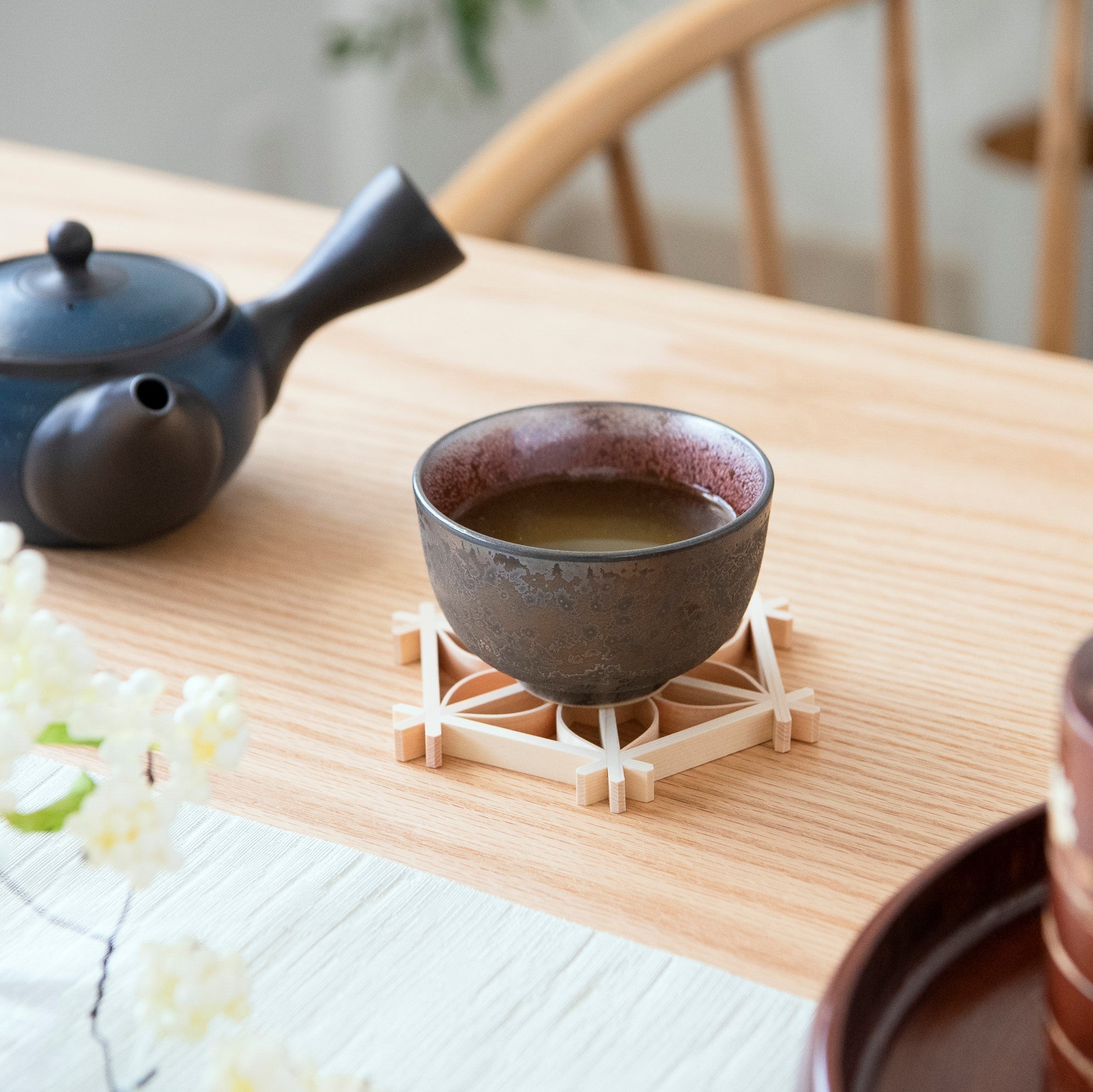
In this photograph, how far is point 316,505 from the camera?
67cm

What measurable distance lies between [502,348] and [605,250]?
2.03 m

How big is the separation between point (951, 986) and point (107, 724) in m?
0.23

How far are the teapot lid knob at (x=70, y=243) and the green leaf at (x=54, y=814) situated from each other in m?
0.32

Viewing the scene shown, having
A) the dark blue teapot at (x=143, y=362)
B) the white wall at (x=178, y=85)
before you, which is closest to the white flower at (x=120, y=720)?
the dark blue teapot at (x=143, y=362)

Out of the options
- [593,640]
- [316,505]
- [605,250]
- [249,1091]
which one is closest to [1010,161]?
[605,250]

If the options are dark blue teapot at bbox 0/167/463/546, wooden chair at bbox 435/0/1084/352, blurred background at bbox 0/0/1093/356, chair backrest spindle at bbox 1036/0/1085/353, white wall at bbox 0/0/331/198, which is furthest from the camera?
blurred background at bbox 0/0/1093/356

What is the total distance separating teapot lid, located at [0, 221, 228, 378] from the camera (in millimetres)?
555

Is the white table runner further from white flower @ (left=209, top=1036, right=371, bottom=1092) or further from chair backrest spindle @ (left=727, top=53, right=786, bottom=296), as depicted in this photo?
chair backrest spindle @ (left=727, top=53, right=786, bottom=296)

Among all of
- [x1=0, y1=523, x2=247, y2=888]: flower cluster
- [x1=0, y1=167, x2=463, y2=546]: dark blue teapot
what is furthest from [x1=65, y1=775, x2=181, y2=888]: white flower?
[x1=0, y1=167, x2=463, y2=546]: dark blue teapot

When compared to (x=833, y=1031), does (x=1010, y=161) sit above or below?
below

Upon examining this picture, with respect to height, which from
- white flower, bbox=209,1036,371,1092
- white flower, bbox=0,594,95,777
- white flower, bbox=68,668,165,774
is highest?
white flower, bbox=0,594,95,777

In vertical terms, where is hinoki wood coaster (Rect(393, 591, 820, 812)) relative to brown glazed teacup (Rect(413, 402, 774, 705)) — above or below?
below

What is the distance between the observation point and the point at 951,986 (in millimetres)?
358

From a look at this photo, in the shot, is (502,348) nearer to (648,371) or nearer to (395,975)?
(648,371)
